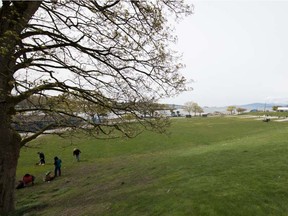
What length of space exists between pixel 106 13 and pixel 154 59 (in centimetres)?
261

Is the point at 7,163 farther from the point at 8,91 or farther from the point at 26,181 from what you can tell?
→ the point at 26,181

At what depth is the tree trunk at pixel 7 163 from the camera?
412 inches

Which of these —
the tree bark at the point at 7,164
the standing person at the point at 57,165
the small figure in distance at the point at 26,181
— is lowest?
the small figure in distance at the point at 26,181

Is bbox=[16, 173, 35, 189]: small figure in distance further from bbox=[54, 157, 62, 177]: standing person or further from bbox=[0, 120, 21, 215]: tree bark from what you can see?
bbox=[0, 120, 21, 215]: tree bark

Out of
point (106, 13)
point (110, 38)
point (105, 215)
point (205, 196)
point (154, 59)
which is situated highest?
point (106, 13)

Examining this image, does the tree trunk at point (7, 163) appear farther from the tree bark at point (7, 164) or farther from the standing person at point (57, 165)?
the standing person at point (57, 165)

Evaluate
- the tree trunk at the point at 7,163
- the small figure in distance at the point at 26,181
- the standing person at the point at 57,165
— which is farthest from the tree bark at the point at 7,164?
the standing person at the point at 57,165

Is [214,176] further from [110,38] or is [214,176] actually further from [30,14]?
[30,14]

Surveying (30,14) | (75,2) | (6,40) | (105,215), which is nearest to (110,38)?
(75,2)

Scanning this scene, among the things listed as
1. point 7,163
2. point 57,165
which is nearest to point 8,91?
point 7,163

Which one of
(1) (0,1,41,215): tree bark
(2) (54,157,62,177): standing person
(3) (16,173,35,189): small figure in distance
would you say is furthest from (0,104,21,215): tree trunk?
(2) (54,157,62,177): standing person

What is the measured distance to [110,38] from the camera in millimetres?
10891

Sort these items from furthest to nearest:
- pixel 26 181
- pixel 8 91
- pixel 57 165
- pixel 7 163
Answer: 1. pixel 57 165
2. pixel 26 181
3. pixel 7 163
4. pixel 8 91

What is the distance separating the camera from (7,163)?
1063cm
